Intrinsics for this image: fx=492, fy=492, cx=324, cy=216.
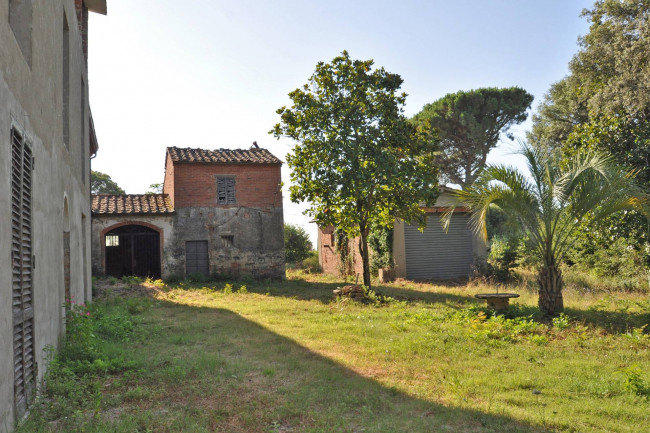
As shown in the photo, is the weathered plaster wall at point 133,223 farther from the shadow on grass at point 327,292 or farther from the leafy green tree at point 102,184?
the leafy green tree at point 102,184

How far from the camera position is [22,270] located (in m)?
4.35

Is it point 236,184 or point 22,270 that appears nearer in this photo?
point 22,270

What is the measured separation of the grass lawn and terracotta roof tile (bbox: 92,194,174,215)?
30.9 feet

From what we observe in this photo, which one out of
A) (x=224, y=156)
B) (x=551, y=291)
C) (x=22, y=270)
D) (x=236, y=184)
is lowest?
(x=551, y=291)

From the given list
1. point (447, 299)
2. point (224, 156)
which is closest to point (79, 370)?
point (447, 299)

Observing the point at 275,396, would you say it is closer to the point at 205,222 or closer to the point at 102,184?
the point at 205,222

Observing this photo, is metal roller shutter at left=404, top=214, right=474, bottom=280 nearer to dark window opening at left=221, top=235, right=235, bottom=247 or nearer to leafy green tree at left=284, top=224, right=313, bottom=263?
dark window opening at left=221, top=235, right=235, bottom=247

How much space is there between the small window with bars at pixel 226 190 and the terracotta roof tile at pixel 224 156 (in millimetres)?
770

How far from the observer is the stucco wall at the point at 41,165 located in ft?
11.9

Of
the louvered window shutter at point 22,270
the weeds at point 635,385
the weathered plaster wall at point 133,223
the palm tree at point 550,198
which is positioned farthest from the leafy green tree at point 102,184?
the weeds at point 635,385

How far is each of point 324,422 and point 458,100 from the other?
27.8m

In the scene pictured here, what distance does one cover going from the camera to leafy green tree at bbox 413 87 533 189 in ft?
96.6

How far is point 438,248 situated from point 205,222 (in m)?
9.73

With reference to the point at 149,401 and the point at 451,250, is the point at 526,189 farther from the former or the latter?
the point at 451,250
